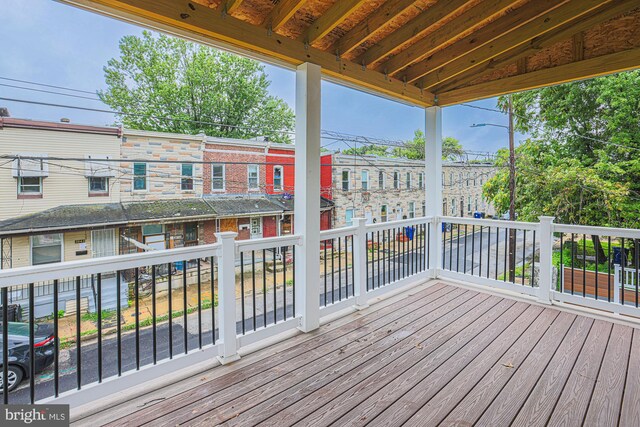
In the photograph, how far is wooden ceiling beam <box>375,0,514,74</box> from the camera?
2377 millimetres

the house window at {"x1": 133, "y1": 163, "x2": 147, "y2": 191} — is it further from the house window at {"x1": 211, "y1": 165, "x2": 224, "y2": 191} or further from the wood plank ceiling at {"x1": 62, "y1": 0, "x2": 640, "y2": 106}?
the wood plank ceiling at {"x1": 62, "y1": 0, "x2": 640, "y2": 106}

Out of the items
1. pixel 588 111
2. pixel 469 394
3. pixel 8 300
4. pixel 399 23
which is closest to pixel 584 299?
pixel 469 394

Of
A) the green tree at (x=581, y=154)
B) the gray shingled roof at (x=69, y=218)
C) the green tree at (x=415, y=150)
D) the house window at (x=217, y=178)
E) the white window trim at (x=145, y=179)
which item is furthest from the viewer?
the green tree at (x=415, y=150)

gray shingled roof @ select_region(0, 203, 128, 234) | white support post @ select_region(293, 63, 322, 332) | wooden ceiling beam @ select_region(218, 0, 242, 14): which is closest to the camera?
gray shingled roof @ select_region(0, 203, 128, 234)

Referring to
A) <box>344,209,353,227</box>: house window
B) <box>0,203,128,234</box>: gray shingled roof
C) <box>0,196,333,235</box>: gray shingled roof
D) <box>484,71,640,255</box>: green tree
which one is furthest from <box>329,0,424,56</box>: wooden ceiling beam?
<box>484,71,640,255</box>: green tree

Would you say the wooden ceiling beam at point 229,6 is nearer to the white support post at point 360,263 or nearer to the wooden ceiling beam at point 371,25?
the wooden ceiling beam at point 371,25

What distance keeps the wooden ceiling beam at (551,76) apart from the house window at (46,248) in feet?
14.4

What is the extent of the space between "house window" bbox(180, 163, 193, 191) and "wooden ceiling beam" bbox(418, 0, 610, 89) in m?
3.04

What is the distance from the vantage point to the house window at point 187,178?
277 centimetres

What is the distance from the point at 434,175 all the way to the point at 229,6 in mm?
3222

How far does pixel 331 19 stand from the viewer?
2.36 meters

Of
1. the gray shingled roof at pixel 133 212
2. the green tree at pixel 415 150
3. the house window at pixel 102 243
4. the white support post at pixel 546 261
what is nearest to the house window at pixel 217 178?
the gray shingled roof at pixel 133 212

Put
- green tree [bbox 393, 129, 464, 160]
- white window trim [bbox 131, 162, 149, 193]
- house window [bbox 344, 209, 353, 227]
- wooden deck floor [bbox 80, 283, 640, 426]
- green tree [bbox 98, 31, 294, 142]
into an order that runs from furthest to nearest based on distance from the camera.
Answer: green tree [bbox 393, 129, 464, 160] < house window [bbox 344, 209, 353, 227] < green tree [bbox 98, 31, 294, 142] < white window trim [bbox 131, 162, 149, 193] < wooden deck floor [bbox 80, 283, 640, 426]

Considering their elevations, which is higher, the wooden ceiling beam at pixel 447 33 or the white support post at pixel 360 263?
the wooden ceiling beam at pixel 447 33
